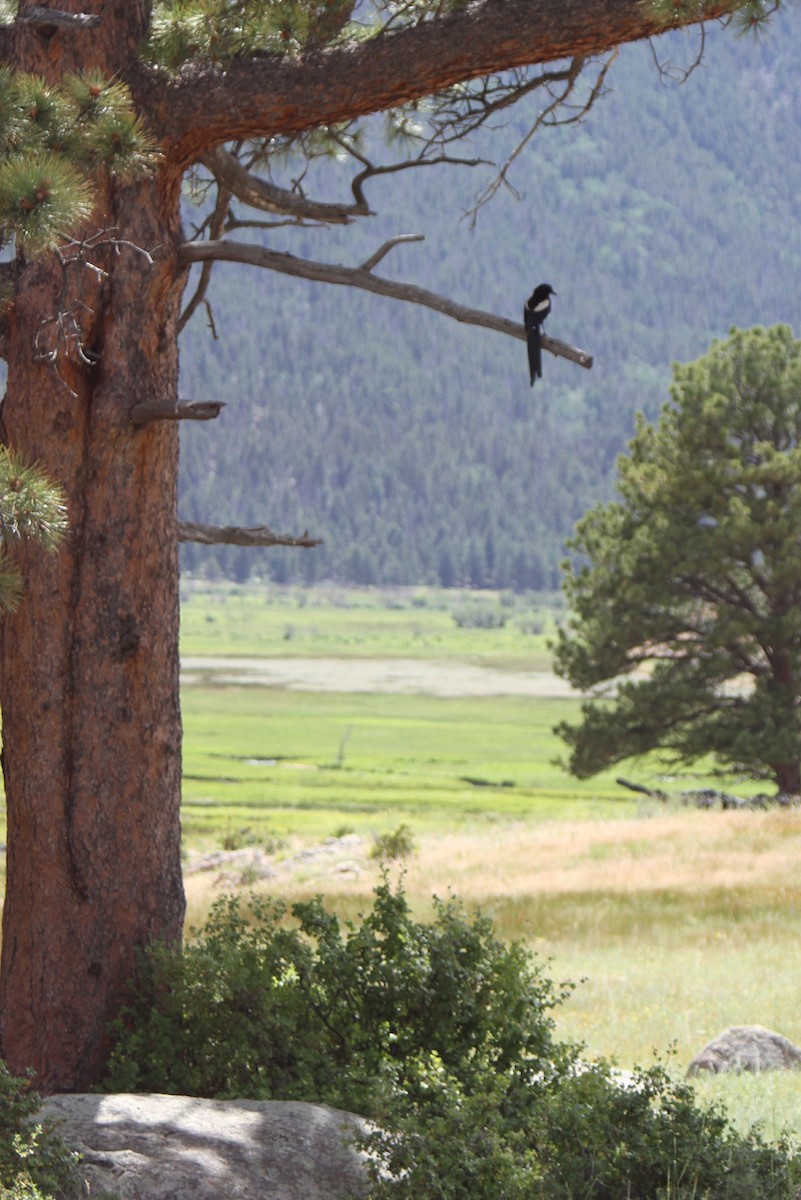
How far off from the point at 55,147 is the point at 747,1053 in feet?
21.8

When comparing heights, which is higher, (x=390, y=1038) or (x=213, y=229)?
(x=213, y=229)

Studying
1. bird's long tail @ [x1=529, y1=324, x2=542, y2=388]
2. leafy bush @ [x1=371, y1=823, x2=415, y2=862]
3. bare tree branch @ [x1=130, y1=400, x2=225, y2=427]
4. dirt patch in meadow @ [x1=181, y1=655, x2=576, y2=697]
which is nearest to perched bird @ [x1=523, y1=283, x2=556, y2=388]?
bird's long tail @ [x1=529, y1=324, x2=542, y2=388]

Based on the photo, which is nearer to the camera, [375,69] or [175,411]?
[175,411]

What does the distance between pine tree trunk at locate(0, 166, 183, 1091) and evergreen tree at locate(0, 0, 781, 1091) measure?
11mm

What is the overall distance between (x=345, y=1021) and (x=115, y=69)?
17.4 feet

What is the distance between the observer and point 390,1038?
669cm

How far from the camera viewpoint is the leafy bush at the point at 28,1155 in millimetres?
4934

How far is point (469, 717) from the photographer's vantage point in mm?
98500

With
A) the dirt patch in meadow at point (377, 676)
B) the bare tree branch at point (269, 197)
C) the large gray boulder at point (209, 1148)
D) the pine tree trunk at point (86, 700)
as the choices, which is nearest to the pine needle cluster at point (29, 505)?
the pine tree trunk at point (86, 700)

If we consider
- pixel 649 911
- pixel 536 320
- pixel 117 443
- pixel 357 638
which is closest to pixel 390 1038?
pixel 117 443

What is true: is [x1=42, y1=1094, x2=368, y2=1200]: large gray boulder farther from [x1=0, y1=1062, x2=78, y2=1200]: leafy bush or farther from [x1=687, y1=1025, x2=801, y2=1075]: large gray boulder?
[x1=687, y1=1025, x2=801, y2=1075]: large gray boulder

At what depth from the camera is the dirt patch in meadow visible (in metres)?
115

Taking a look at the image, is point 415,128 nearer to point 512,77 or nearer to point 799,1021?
point 512,77

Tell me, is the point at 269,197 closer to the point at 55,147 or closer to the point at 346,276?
the point at 346,276
